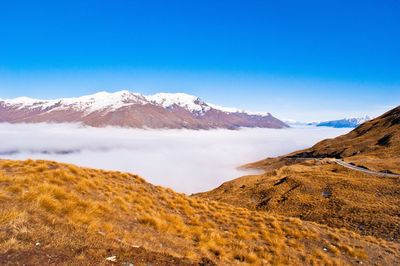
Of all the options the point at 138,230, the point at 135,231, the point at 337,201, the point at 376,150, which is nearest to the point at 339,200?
the point at 337,201

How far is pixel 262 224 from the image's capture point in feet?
70.0

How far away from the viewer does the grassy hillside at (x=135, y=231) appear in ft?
30.8

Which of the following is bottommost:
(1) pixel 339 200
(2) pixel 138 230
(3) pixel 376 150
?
(1) pixel 339 200

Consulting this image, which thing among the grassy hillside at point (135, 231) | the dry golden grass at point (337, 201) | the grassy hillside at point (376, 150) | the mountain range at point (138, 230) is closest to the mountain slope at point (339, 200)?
the dry golden grass at point (337, 201)

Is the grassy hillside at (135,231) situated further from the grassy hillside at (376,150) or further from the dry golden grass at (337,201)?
the grassy hillside at (376,150)

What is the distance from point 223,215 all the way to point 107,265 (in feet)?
47.8

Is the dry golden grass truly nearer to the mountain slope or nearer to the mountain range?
the mountain slope

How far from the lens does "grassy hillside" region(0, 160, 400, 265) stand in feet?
30.8

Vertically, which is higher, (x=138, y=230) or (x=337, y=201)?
(x=138, y=230)

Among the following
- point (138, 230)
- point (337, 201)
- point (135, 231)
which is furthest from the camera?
point (337, 201)

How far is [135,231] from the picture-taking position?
13617 mm

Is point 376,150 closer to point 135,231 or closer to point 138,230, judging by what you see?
point 138,230

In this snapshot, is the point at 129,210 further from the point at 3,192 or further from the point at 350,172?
the point at 350,172

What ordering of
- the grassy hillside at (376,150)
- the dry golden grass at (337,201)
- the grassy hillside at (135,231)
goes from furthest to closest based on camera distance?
the grassy hillside at (376,150) < the dry golden grass at (337,201) < the grassy hillside at (135,231)
